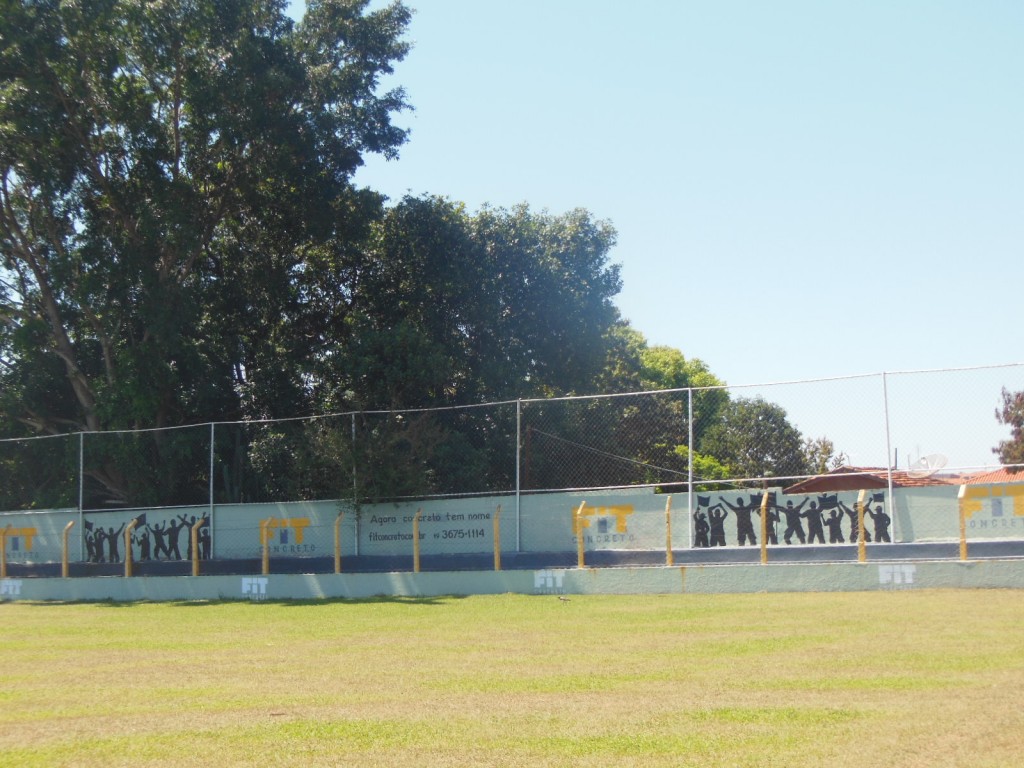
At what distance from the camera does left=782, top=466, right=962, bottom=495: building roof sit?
16938 mm

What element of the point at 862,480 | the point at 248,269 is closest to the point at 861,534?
the point at 862,480

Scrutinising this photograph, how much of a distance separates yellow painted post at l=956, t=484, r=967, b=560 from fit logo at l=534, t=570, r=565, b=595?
6414mm

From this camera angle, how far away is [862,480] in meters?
17.7

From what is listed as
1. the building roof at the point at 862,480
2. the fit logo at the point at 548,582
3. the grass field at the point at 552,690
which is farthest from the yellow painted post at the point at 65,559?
the building roof at the point at 862,480

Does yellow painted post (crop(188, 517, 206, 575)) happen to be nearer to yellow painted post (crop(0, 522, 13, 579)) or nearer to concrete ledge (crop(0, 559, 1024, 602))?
concrete ledge (crop(0, 559, 1024, 602))

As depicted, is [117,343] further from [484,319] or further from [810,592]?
[810,592]

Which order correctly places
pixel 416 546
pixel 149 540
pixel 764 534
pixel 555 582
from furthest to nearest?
pixel 149 540, pixel 416 546, pixel 555 582, pixel 764 534

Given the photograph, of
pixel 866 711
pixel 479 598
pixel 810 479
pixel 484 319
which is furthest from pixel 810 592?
pixel 484 319

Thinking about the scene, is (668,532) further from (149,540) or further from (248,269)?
(248,269)

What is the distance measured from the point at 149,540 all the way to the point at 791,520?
46.8 ft

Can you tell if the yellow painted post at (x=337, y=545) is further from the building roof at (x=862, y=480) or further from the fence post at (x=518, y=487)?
the building roof at (x=862, y=480)

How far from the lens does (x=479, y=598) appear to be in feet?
60.3

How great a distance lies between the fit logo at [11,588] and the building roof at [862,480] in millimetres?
16641

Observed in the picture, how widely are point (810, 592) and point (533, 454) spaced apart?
600 centimetres
